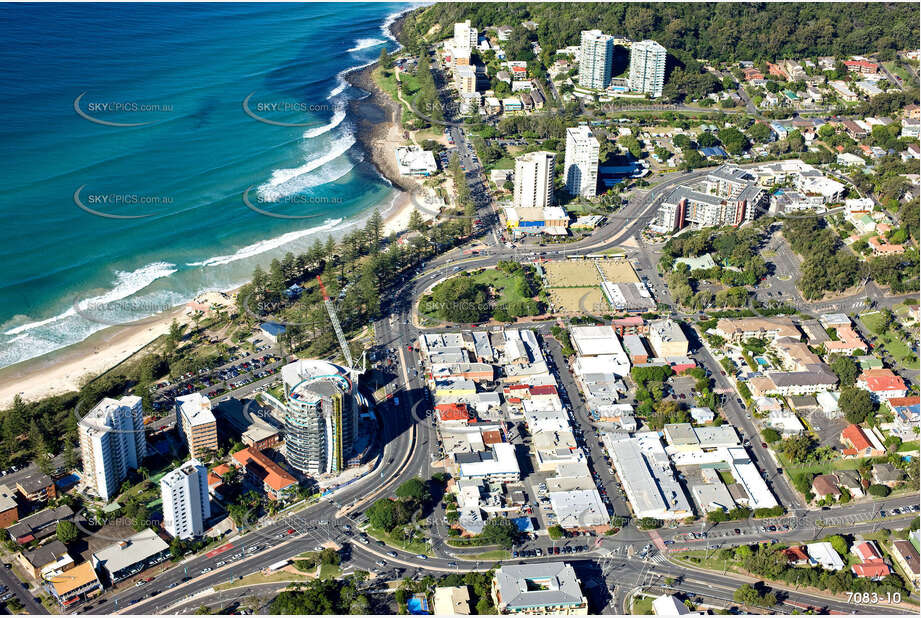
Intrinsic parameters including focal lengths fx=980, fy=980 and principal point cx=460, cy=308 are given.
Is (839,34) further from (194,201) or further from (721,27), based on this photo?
(194,201)

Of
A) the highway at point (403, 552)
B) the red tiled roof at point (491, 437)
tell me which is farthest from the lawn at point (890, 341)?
the red tiled roof at point (491, 437)

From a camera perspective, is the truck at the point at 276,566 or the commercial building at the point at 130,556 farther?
the truck at the point at 276,566

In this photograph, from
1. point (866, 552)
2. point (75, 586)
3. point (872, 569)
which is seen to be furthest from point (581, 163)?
point (75, 586)

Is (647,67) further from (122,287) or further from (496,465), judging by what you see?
(496,465)

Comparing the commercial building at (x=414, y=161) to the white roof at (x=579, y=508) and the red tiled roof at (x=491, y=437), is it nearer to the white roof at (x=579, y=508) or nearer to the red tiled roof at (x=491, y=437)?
the red tiled roof at (x=491, y=437)

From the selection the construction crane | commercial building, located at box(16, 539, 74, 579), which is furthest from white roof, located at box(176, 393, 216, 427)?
the construction crane

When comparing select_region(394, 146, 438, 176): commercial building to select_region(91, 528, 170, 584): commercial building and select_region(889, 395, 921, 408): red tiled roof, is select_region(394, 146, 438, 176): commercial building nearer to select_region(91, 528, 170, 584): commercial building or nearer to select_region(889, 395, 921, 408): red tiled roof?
select_region(889, 395, 921, 408): red tiled roof
